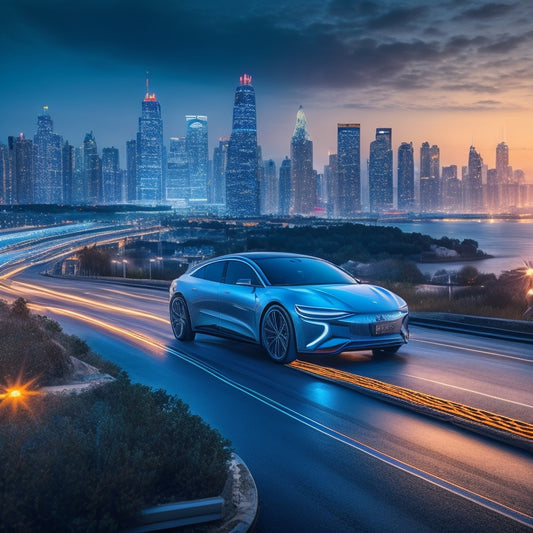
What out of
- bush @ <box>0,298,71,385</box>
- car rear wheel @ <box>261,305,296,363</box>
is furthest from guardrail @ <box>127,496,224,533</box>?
car rear wheel @ <box>261,305,296,363</box>

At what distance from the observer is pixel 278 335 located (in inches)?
441

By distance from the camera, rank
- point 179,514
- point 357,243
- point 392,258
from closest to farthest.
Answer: point 179,514 < point 392,258 < point 357,243

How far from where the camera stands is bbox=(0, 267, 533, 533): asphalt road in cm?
515

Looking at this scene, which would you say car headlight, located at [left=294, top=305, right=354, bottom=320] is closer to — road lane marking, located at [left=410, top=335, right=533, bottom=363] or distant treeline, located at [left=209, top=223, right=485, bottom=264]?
road lane marking, located at [left=410, top=335, right=533, bottom=363]

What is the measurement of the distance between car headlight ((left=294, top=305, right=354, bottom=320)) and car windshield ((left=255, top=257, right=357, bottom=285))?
0.98 metres

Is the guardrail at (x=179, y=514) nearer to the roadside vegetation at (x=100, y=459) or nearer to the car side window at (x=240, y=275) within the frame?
the roadside vegetation at (x=100, y=459)

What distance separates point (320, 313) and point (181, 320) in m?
4.06

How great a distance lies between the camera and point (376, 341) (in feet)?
35.7

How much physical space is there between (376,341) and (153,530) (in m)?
6.85

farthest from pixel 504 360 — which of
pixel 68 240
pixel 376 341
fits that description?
pixel 68 240

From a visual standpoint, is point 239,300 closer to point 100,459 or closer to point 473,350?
point 473,350

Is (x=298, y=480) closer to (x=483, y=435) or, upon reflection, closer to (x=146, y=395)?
(x=146, y=395)

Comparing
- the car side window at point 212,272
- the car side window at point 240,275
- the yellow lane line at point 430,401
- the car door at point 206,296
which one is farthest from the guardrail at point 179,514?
the car side window at point 212,272

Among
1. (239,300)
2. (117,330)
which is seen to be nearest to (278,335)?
(239,300)
